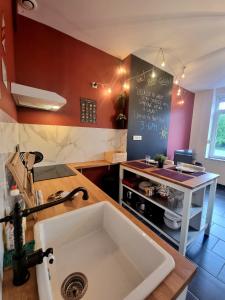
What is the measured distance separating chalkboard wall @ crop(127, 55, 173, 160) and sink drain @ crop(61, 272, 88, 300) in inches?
78.0

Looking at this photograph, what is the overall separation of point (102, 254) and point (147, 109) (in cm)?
244

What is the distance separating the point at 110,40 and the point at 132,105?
38.6 inches

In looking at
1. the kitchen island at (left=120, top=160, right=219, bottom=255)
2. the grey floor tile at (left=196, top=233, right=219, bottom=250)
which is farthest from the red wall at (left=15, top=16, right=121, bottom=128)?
the grey floor tile at (left=196, top=233, right=219, bottom=250)

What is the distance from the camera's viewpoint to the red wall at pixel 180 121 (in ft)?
11.8

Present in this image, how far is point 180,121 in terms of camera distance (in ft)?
12.6

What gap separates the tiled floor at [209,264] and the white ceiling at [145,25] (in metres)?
2.61

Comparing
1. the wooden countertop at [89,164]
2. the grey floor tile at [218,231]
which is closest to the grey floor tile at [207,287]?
the grey floor tile at [218,231]

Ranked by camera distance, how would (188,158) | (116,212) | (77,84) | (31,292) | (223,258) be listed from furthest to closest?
(188,158) → (77,84) → (223,258) → (116,212) → (31,292)

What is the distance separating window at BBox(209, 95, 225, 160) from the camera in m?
3.77

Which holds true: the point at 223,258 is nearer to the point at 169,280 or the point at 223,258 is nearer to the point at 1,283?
the point at 169,280

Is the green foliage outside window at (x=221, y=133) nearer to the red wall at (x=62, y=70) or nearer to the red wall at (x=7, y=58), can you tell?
the red wall at (x=62, y=70)

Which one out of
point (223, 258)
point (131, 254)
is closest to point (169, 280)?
point (131, 254)

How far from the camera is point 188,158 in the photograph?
331cm

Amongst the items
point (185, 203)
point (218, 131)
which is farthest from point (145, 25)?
point (218, 131)
